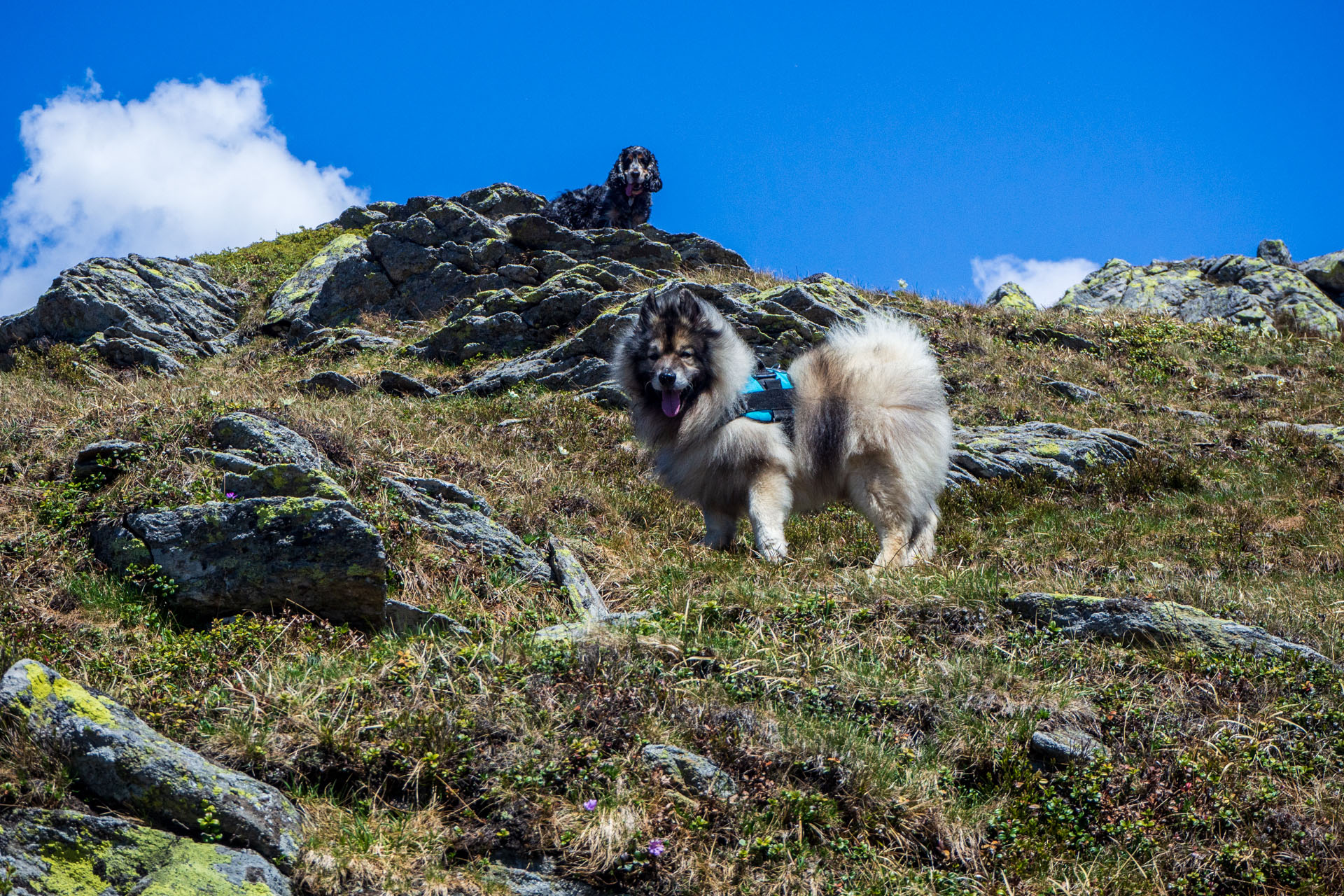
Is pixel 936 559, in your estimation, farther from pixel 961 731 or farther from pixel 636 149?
pixel 636 149

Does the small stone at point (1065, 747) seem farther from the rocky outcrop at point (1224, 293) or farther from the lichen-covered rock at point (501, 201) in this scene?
the lichen-covered rock at point (501, 201)

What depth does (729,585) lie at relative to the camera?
5.55m

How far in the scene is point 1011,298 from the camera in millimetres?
19797

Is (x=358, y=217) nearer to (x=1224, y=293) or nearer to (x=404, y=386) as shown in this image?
(x=404, y=386)

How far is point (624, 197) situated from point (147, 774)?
59.2 feet

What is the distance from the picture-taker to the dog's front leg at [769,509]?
6.86 meters

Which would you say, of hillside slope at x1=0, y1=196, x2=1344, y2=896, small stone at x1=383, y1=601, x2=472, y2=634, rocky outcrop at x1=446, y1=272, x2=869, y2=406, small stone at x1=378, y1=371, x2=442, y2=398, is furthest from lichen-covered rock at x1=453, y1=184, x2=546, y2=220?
small stone at x1=383, y1=601, x2=472, y2=634

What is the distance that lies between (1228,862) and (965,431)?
7.84m

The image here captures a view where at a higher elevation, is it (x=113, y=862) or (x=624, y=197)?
(x=624, y=197)

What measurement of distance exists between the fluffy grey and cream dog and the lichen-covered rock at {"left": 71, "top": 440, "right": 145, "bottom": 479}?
3697mm

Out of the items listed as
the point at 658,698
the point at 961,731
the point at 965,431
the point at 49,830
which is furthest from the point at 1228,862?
the point at 965,431

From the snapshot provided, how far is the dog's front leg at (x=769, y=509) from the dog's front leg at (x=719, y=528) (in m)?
0.30

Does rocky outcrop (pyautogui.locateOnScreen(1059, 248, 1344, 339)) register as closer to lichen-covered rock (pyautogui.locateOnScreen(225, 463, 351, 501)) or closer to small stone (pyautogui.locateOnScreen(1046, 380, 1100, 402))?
small stone (pyautogui.locateOnScreen(1046, 380, 1100, 402))

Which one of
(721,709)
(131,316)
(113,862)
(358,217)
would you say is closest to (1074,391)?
(721,709)
